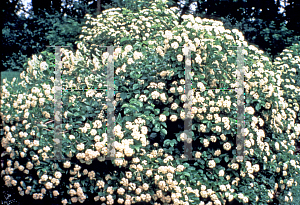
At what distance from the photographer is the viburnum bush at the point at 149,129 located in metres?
2.82

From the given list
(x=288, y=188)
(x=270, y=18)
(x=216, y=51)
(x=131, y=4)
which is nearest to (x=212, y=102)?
(x=216, y=51)

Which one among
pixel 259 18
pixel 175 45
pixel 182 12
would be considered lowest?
pixel 175 45

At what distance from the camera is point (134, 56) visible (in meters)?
3.10

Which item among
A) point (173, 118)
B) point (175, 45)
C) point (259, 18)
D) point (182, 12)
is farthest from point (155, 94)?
point (182, 12)

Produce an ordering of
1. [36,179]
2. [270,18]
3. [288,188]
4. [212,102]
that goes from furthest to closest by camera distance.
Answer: [270,18] → [288,188] → [36,179] → [212,102]

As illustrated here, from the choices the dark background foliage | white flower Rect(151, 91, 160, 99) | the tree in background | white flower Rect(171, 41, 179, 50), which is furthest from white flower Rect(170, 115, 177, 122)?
the tree in background

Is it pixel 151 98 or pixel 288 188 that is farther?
pixel 288 188

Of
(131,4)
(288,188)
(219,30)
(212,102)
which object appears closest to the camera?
(212,102)

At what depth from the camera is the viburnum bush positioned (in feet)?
9.24

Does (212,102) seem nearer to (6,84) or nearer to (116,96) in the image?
(116,96)

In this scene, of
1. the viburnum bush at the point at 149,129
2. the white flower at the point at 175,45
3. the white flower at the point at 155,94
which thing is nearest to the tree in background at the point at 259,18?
the viburnum bush at the point at 149,129

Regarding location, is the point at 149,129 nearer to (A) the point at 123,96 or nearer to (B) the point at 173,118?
(B) the point at 173,118

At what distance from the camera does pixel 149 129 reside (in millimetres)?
2912

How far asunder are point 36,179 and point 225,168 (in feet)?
6.81
